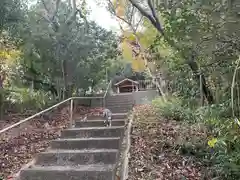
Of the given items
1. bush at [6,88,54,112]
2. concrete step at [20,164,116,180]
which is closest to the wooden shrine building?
bush at [6,88,54,112]

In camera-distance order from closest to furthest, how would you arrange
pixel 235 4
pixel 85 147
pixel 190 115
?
1. pixel 235 4
2. pixel 85 147
3. pixel 190 115

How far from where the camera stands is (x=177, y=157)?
431 cm

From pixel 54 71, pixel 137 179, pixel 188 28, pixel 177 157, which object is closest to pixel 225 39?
pixel 188 28

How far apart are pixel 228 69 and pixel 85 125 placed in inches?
145

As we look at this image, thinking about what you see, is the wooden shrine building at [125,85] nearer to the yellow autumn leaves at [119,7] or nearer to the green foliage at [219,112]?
the yellow autumn leaves at [119,7]

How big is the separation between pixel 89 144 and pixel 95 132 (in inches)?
25.3

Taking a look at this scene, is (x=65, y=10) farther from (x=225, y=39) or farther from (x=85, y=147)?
(x=225, y=39)

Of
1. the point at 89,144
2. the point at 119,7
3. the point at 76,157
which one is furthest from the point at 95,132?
the point at 119,7

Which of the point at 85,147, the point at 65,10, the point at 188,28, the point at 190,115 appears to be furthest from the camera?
the point at 65,10

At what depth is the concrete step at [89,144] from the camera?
4.88 m

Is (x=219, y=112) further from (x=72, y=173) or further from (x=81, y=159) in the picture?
(x=72, y=173)

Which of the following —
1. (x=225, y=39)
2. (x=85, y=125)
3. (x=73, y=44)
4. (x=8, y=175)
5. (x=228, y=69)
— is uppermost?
(x=73, y=44)

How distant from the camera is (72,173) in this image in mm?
3977

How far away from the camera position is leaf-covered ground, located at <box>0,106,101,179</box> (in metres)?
4.47
